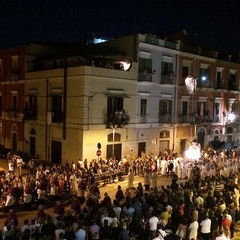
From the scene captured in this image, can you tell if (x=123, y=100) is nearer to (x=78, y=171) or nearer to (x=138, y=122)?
(x=138, y=122)

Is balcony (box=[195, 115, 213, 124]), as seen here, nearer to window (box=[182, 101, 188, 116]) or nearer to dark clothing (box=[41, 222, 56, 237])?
window (box=[182, 101, 188, 116])

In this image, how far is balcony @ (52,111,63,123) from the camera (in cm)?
3017

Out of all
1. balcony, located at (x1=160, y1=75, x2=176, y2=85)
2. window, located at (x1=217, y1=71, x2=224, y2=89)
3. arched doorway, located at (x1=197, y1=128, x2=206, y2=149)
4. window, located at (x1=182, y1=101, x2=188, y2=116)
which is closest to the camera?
balcony, located at (x1=160, y1=75, x2=176, y2=85)

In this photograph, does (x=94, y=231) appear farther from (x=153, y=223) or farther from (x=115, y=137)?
(x=115, y=137)

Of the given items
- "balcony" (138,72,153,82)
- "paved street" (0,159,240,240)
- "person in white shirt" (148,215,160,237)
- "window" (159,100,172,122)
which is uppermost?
"balcony" (138,72,153,82)

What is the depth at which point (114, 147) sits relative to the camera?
30.0 m

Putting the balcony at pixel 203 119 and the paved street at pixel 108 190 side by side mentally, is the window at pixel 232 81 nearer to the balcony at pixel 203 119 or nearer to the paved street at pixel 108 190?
the balcony at pixel 203 119

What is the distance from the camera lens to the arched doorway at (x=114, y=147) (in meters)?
29.6

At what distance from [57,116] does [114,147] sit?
5.54 m

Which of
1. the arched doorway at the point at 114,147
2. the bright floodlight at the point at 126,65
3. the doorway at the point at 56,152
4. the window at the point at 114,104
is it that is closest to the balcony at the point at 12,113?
the doorway at the point at 56,152

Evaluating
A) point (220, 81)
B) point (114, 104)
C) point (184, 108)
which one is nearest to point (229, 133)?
point (220, 81)

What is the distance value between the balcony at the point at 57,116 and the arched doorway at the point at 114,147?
174 inches

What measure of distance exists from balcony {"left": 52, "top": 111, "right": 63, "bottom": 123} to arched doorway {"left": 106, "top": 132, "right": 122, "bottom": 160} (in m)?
4.41

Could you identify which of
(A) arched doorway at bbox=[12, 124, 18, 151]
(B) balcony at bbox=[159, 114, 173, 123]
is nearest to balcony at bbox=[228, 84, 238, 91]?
(B) balcony at bbox=[159, 114, 173, 123]
